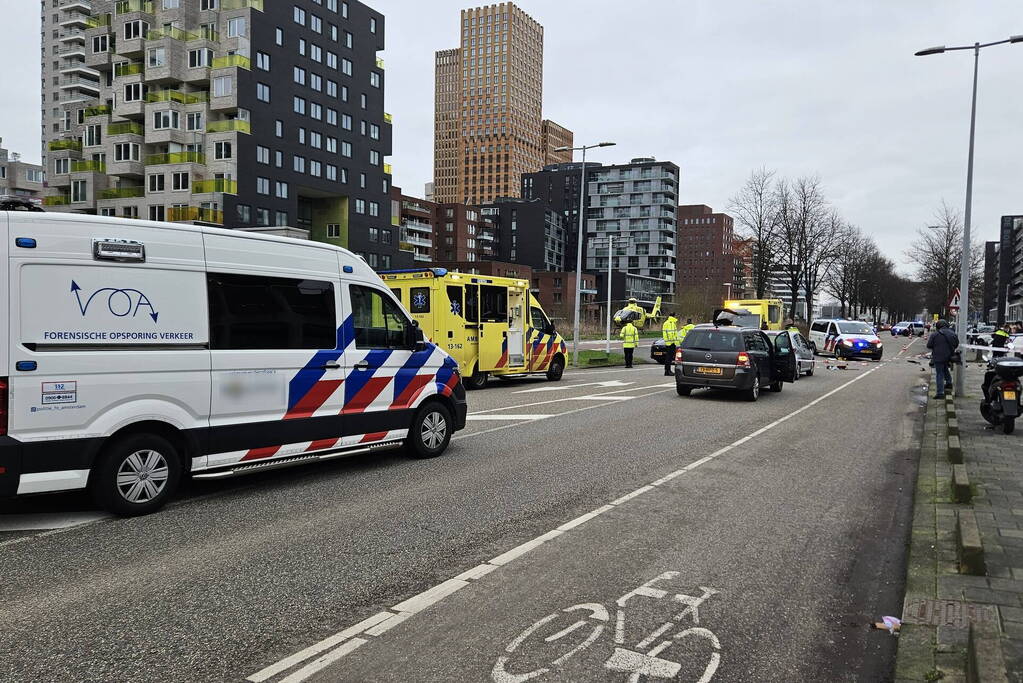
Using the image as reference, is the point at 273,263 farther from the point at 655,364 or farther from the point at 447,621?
the point at 655,364

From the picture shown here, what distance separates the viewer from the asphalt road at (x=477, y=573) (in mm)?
3678

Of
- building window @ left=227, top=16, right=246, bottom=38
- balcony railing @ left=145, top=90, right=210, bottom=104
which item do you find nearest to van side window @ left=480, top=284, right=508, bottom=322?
balcony railing @ left=145, top=90, right=210, bottom=104

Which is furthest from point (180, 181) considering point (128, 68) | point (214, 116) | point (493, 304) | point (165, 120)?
point (493, 304)

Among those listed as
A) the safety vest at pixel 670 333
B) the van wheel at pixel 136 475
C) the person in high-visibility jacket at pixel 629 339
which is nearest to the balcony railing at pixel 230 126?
the person in high-visibility jacket at pixel 629 339

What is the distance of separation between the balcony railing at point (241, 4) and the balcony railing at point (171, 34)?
10.8 feet

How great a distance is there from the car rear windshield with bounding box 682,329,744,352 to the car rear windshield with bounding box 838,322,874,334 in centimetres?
2160

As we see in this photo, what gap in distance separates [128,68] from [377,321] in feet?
197

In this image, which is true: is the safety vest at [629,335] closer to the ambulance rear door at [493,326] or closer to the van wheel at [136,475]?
the ambulance rear door at [493,326]

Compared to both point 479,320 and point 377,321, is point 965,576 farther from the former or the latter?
point 479,320

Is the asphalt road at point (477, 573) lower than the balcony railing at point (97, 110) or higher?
lower

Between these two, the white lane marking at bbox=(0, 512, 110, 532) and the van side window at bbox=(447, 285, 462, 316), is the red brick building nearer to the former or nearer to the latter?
the van side window at bbox=(447, 285, 462, 316)

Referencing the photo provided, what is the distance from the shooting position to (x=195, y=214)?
177 feet

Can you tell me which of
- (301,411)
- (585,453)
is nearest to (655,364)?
(585,453)

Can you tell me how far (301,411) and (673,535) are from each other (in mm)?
3750
